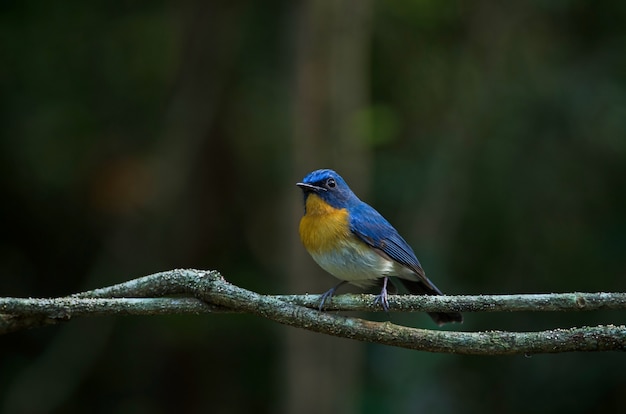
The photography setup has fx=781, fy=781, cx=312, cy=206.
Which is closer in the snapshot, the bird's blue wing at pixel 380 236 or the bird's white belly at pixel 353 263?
the bird's white belly at pixel 353 263

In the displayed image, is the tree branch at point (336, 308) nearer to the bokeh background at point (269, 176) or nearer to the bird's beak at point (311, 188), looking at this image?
the bird's beak at point (311, 188)

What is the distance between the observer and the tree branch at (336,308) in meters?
2.19

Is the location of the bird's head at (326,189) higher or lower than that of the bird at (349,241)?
higher

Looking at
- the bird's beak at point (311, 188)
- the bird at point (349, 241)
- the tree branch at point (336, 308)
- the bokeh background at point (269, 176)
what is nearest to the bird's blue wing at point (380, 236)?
the bird at point (349, 241)

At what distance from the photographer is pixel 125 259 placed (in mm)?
8578

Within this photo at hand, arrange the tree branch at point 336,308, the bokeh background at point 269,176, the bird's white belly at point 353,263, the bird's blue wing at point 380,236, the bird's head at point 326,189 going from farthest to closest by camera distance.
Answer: the bokeh background at point 269,176
the bird's head at point 326,189
the bird's blue wing at point 380,236
the bird's white belly at point 353,263
the tree branch at point 336,308

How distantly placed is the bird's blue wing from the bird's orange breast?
64mm

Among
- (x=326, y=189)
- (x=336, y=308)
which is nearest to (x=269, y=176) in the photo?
(x=326, y=189)

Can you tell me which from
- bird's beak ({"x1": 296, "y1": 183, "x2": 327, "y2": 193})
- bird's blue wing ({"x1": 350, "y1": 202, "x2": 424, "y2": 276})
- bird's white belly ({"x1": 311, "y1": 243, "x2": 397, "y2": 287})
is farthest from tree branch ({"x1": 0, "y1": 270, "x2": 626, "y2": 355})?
bird's beak ({"x1": 296, "y1": 183, "x2": 327, "y2": 193})

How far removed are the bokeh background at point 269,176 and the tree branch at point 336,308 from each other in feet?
14.8

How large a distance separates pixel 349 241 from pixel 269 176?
240 inches

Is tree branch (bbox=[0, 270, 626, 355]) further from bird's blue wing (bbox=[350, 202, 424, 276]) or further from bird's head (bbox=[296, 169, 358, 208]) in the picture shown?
bird's head (bbox=[296, 169, 358, 208])

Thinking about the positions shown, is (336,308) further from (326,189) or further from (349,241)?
(326,189)

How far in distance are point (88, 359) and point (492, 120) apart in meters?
5.11
